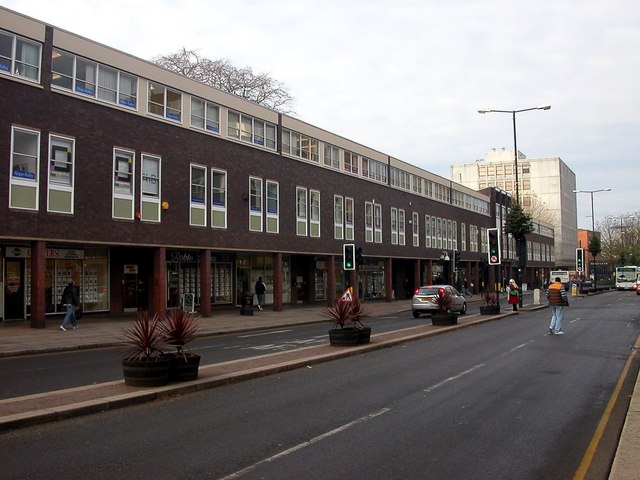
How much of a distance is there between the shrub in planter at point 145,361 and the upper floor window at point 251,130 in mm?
21844

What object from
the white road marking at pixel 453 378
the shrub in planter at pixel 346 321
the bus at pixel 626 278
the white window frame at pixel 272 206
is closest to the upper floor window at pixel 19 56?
the white window frame at pixel 272 206

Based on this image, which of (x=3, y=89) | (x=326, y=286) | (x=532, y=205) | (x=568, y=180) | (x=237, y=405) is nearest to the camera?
(x=237, y=405)

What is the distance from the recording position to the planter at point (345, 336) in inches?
588

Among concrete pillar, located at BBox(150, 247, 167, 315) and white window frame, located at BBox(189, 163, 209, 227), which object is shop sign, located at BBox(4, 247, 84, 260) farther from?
white window frame, located at BBox(189, 163, 209, 227)

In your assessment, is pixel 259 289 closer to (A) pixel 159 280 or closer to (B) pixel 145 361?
(A) pixel 159 280

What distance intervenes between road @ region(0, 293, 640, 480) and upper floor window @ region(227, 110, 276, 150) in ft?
67.7

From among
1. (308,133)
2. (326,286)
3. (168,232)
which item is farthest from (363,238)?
(168,232)

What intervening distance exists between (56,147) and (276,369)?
14.7 m

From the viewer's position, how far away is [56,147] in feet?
71.3

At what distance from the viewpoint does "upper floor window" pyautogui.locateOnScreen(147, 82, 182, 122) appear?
84.8ft

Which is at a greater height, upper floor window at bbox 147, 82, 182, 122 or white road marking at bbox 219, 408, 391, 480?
upper floor window at bbox 147, 82, 182, 122

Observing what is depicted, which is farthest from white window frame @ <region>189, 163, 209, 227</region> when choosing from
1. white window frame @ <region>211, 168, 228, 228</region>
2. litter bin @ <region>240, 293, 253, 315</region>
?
litter bin @ <region>240, 293, 253, 315</region>

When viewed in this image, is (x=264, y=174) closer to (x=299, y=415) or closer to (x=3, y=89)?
(x=3, y=89)

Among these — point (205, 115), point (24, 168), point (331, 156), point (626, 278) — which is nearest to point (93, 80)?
point (24, 168)
